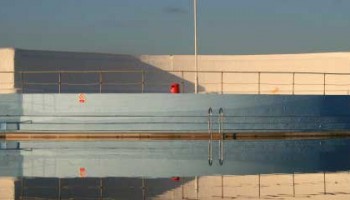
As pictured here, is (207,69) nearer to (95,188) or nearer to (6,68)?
(6,68)

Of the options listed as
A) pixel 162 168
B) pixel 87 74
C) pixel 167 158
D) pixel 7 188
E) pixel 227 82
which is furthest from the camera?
pixel 227 82

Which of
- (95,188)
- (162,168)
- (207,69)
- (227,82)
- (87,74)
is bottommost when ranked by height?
(95,188)

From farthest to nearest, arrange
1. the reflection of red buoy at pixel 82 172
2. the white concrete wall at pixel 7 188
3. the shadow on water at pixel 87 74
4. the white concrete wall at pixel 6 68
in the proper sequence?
the shadow on water at pixel 87 74
the white concrete wall at pixel 6 68
the reflection of red buoy at pixel 82 172
the white concrete wall at pixel 7 188

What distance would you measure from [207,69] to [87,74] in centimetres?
537

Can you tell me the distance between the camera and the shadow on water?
3009 cm

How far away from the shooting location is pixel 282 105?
78.4ft

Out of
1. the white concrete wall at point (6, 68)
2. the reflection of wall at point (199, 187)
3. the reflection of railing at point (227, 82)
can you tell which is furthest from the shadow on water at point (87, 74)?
the reflection of wall at point (199, 187)

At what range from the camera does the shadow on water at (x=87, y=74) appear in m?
30.1

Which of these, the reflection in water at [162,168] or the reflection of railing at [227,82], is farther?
the reflection of railing at [227,82]

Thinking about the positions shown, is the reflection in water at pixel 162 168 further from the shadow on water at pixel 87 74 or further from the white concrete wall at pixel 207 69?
the white concrete wall at pixel 207 69

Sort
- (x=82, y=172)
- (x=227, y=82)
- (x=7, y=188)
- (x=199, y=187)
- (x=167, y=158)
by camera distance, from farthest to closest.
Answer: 1. (x=227, y=82)
2. (x=167, y=158)
3. (x=82, y=172)
4. (x=199, y=187)
5. (x=7, y=188)

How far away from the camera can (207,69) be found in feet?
115

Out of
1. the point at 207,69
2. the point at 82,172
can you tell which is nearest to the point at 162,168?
the point at 82,172

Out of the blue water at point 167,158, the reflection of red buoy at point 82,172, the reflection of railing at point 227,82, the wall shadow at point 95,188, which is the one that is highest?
the reflection of railing at point 227,82
